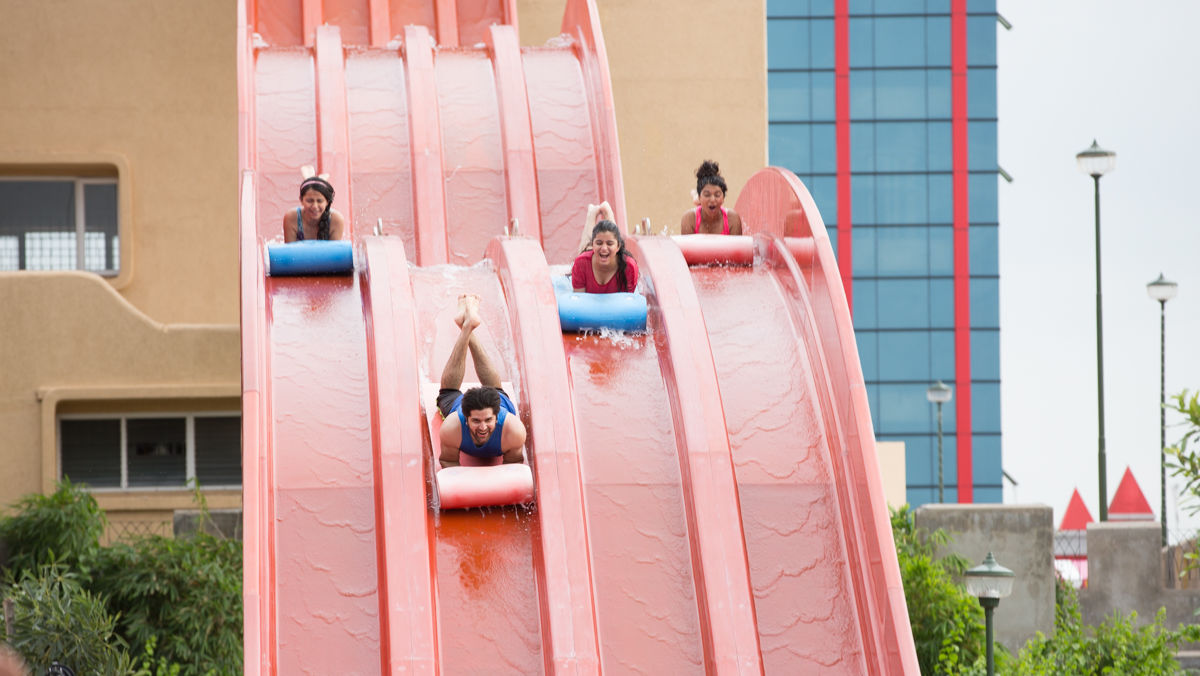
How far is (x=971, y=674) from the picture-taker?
50.6 feet

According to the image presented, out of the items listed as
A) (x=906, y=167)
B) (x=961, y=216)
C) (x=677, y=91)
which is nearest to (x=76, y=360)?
(x=677, y=91)

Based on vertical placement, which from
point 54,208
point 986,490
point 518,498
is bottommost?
point 986,490

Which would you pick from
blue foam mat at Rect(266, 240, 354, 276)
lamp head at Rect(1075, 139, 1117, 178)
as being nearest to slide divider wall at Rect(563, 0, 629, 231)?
blue foam mat at Rect(266, 240, 354, 276)

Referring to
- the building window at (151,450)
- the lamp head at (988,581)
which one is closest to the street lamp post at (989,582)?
the lamp head at (988,581)

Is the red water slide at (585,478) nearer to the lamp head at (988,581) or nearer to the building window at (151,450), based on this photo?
the lamp head at (988,581)

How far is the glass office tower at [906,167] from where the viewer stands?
2381 inches

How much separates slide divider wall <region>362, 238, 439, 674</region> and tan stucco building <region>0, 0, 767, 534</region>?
826cm

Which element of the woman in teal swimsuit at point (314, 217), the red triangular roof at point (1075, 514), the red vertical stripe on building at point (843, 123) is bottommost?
the red triangular roof at point (1075, 514)

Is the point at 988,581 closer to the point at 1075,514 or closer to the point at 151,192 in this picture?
the point at 151,192

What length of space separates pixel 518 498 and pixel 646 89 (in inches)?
510

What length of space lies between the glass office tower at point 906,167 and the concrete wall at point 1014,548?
42.9 meters

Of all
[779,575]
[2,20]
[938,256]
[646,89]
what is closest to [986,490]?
[938,256]

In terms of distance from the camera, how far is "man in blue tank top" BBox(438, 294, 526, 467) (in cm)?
1046

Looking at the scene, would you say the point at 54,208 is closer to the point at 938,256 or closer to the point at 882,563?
the point at 882,563
